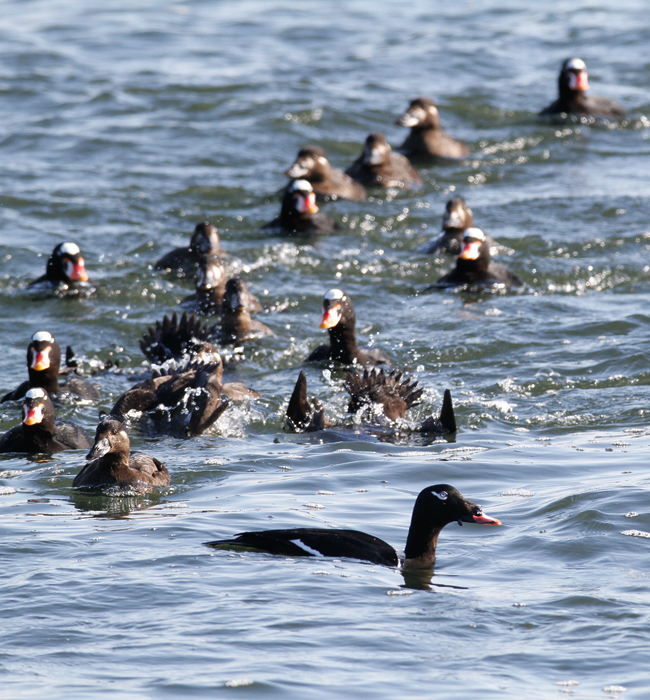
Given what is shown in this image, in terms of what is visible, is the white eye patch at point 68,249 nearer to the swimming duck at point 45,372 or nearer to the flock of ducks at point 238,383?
the flock of ducks at point 238,383

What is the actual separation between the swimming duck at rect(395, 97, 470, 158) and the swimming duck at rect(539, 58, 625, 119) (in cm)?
283

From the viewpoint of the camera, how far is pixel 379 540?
7.69m

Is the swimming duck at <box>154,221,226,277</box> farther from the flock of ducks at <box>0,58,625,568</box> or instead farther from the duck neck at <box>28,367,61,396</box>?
the duck neck at <box>28,367,61,396</box>

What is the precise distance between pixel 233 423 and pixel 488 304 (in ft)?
16.5

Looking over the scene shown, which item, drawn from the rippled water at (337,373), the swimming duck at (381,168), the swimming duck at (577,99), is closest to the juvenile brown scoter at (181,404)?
the rippled water at (337,373)

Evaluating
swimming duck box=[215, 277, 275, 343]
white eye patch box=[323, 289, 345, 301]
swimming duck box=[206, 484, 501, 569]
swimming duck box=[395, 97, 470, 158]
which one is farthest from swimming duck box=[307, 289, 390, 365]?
swimming duck box=[395, 97, 470, 158]

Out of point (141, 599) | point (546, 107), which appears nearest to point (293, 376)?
point (141, 599)

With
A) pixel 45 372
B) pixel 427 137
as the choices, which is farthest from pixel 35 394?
pixel 427 137

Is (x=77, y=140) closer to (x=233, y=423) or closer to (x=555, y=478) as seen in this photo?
(x=233, y=423)

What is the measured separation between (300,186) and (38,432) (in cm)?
816

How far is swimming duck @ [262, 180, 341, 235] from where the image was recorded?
1769 centimetres

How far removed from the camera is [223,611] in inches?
267

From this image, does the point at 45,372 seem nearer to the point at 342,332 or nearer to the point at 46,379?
the point at 46,379

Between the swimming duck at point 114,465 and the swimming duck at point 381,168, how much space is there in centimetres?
1148
